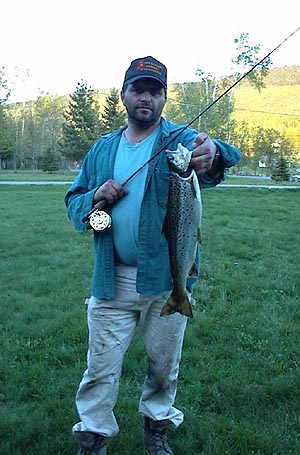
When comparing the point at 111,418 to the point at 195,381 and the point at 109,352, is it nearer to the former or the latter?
the point at 109,352

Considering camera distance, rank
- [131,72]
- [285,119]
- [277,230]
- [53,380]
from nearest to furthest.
A: [131,72] < [53,380] < [277,230] < [285,119]

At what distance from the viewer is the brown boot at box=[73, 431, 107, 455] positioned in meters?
3.39

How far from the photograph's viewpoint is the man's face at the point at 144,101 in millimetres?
3131

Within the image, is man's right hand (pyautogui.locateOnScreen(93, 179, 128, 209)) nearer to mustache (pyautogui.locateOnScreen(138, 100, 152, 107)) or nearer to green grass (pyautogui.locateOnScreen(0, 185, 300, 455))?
mustache (pyautogui.locateOnScreen(138, 100, 152, 107))

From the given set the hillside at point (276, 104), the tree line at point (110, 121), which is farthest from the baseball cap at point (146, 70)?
the hillside at point (276, 104)

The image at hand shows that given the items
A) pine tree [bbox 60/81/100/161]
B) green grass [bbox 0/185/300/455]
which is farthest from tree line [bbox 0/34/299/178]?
green grass [bbox 0/185/300/455]

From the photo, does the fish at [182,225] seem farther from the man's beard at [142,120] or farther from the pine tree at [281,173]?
the pine tree at [281,173]

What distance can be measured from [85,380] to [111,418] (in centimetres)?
33

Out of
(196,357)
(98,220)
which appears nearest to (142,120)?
(98,220)

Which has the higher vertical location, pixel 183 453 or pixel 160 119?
pixel 160 119

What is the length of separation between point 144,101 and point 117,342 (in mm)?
1522

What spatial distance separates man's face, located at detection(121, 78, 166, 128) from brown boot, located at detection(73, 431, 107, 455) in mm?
2039

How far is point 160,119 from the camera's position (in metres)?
3.32

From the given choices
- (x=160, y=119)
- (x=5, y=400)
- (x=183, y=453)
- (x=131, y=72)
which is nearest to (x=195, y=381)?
(x=183, y=453)
